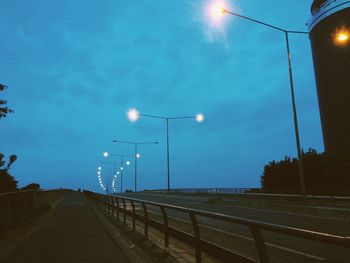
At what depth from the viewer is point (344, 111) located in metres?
72.8

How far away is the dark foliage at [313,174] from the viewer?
40000 millimetres

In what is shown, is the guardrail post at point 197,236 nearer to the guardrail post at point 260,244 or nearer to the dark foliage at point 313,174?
the guardrail post at point 260,244

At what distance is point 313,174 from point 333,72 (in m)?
41.3

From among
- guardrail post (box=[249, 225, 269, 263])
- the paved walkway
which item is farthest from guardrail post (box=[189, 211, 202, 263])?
guardrail post (box=[249, 225, 269, 263])

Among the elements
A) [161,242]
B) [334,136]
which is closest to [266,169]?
[334,136]

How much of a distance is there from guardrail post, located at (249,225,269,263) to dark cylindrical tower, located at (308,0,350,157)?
233 ft

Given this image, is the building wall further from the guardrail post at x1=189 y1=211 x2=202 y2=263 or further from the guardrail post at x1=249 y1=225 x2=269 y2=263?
the guardrail post at x1=249 y1=225 x2=269 y2=263

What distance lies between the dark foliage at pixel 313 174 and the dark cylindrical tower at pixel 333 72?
2826 centimetres

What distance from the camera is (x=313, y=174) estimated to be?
42.1 metres

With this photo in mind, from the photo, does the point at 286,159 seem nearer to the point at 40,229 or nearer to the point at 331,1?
the point at 40,229

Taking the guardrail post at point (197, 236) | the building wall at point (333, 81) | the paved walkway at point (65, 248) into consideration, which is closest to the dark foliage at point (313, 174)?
the paved walkway at point (65, 248)

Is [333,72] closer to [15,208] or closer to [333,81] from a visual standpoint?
[333,81]

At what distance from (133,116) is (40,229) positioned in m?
30.4

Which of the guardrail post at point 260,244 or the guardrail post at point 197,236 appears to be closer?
the guardrail post at point 260,244
